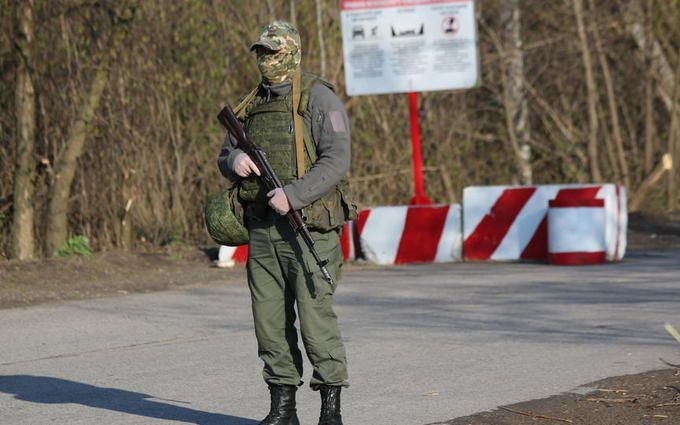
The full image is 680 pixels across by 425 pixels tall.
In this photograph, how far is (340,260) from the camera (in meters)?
6.25

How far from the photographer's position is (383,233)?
48.7 feet

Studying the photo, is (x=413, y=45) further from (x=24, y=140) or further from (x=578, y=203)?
(x=24, y=140)

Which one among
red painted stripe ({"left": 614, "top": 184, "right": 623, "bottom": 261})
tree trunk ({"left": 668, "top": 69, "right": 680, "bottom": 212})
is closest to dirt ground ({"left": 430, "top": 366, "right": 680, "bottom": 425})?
red painted stripe ({"left": 614, "top": 184, "right": 623, "bottom": 261})

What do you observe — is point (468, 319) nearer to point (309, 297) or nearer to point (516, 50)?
point (309, 297)

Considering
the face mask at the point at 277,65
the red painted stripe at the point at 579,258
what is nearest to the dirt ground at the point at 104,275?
the red painted stripe at the point at 579,258

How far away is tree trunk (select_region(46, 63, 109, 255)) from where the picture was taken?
51.2 ft

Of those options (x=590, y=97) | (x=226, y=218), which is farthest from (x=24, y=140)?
(x=226, y=218)

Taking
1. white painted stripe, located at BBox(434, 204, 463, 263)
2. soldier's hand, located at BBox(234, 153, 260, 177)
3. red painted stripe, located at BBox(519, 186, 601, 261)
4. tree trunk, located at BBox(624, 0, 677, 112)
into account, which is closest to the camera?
soldier's hand, located at BBox(234, 153, 260, 177)

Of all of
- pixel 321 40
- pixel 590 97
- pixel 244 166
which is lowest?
pixel 244 166

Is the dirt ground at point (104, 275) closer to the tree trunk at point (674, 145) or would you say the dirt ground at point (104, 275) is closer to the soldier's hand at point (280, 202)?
the soldier's hand at point (280, 202)

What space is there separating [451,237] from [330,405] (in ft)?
28.7

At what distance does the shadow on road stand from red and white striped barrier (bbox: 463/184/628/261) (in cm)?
728

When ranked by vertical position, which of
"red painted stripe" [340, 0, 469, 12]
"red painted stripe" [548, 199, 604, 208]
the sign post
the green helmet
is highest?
"red painted stripe" [340, 0, 469, 12]

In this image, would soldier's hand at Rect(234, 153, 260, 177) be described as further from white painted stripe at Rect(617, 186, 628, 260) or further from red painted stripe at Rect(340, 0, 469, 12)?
red painted stripe at Rect(340, 0, 469, 12)
